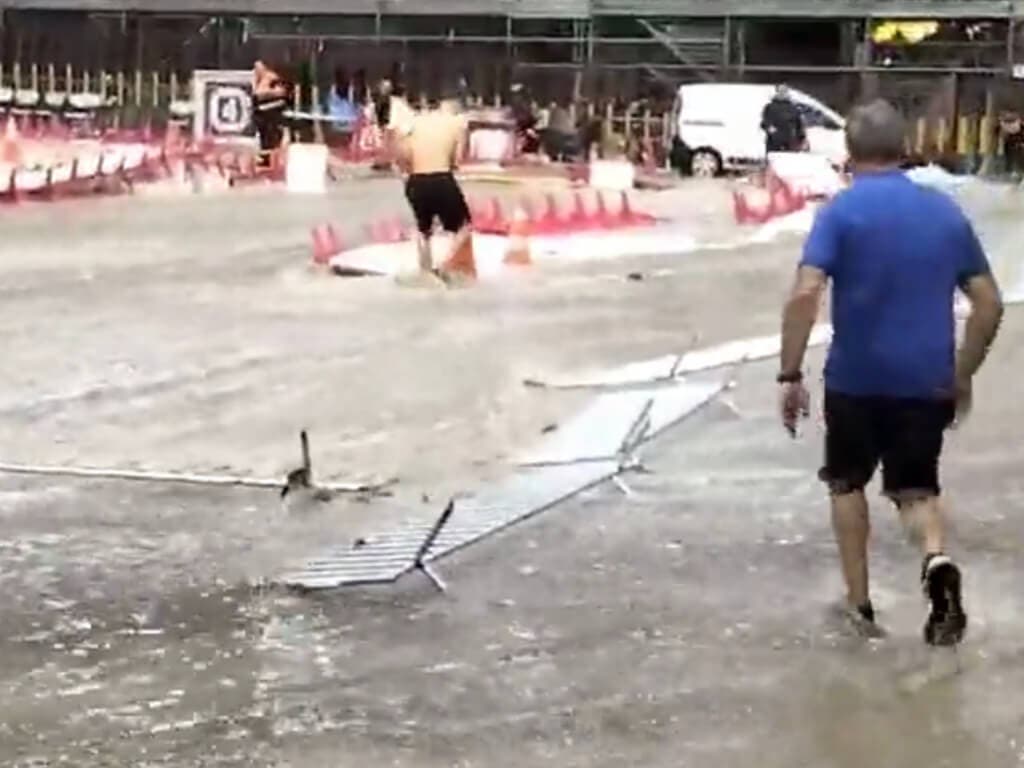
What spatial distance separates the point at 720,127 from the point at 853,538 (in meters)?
34.6

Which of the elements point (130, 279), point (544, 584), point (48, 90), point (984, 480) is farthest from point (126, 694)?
point (48, 90)

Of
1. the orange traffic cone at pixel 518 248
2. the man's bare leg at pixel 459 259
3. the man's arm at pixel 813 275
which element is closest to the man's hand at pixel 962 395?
the man's arm at pixel 813 275

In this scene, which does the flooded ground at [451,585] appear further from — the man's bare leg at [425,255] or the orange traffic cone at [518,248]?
the orange traffic cone at [518,248]

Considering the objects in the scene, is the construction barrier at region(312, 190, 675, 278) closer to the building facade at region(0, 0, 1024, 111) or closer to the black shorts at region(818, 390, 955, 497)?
the black shorts at region(818, 390, 955, 497)

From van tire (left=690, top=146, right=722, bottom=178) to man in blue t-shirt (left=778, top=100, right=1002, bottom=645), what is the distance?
34414mm

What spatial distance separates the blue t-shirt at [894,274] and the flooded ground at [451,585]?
854mm

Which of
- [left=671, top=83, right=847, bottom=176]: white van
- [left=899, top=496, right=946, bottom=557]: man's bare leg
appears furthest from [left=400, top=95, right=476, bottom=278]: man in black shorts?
[left=671, top=83, right=847, bottom=176]: white van

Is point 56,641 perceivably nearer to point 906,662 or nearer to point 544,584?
point 544,584

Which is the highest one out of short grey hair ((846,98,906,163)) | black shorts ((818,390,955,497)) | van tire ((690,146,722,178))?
short grey hair ((846,98,906,163))

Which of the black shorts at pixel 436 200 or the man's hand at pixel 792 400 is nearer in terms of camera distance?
the man's hand at pixel 792 400

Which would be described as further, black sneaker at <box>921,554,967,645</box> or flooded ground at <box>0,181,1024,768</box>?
black sneaker at <box>921,554,967,645</box>

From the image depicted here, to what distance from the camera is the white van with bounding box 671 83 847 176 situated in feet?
134

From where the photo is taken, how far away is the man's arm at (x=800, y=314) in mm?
6871

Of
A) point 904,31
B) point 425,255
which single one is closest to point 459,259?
point 425,255
